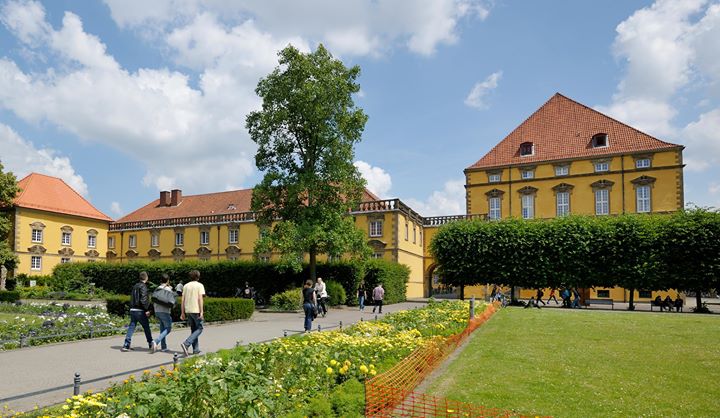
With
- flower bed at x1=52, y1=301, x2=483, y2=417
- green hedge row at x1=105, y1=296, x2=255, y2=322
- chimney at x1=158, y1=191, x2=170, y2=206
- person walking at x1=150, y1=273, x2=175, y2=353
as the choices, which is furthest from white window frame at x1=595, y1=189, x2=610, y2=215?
chimney at x1=158, y1=191, x2=170, y2=206

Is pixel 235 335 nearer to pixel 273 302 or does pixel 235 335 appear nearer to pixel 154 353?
pixel 154 353

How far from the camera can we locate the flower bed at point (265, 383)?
16.4 feet

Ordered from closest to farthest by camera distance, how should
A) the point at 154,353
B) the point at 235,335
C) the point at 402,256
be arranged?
the point at 154,353
the point at 235,335
the point at 402,256

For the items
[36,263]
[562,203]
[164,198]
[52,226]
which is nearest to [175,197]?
[164,198]

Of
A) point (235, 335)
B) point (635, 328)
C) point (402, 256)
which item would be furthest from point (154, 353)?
point (402, 256)

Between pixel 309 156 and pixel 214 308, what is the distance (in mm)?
13123

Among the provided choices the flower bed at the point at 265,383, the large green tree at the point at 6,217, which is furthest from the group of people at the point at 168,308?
the large green tree at the point at 6,217

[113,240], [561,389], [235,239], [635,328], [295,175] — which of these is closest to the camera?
[561,389]

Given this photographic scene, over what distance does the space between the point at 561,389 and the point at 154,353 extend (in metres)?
8.86

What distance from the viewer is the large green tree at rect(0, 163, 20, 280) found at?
43.2m

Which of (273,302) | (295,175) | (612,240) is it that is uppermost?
(295,175)

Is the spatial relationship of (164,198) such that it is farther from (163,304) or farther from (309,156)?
(163,304)

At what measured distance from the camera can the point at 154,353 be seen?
40.5 ft

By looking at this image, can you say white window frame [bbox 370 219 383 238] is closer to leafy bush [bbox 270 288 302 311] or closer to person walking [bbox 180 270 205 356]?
leafy bush [bbox 270 288 302 311]
